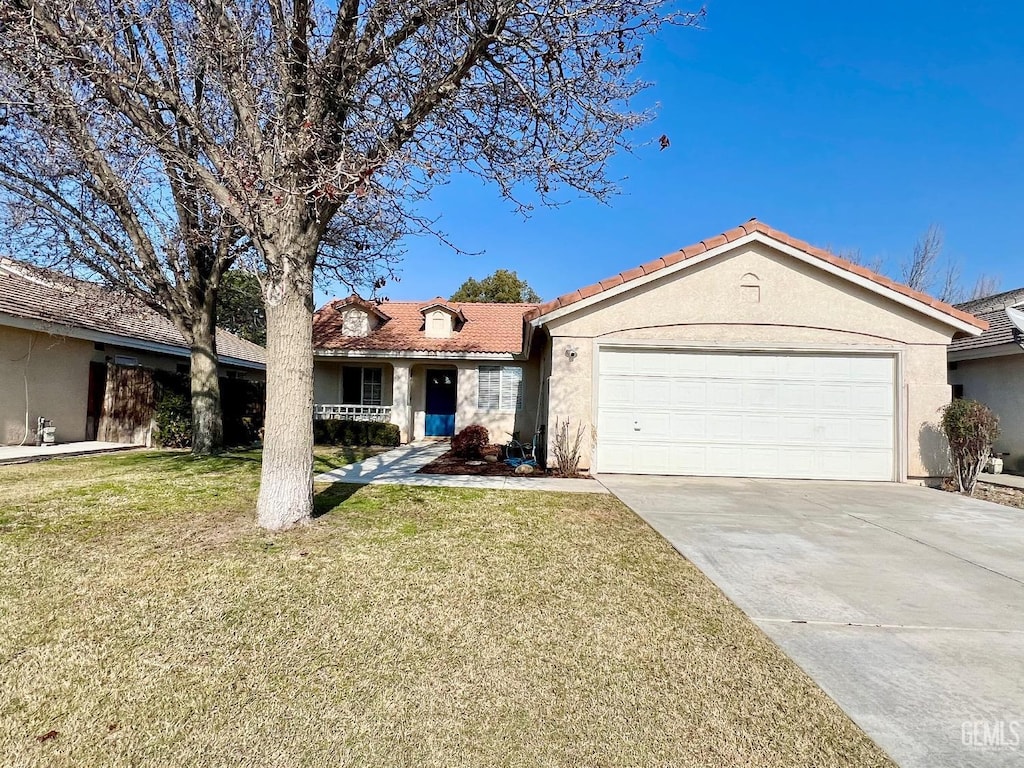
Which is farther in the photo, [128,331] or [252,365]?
[252,365]

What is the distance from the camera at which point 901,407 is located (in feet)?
30.6

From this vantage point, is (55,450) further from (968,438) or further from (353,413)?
(968,438)

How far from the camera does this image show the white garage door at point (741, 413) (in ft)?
31.3

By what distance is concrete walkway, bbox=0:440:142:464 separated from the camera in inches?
390

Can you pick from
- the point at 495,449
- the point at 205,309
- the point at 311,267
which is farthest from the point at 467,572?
the point at 205,309

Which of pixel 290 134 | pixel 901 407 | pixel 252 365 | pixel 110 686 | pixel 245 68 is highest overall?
pixel 245 68

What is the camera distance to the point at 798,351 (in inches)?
377

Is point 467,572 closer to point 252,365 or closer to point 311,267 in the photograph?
point 311,267

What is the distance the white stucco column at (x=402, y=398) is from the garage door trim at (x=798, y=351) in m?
7.65

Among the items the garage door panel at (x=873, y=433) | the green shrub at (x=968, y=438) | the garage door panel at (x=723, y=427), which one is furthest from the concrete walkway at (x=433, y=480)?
the green shrub at (x=968, y=438)

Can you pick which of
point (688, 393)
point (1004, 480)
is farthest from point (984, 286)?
point (688, 393)

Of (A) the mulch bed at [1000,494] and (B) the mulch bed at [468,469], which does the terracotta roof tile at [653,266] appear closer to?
(B) the mulch bed at [468,469]

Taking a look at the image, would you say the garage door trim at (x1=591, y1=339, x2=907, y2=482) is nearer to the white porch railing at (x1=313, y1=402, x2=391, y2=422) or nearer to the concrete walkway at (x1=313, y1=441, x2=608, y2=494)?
the concrete walkway at (x1=313, y1=441, x2=608, y2=494)

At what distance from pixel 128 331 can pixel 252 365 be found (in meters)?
5.86
